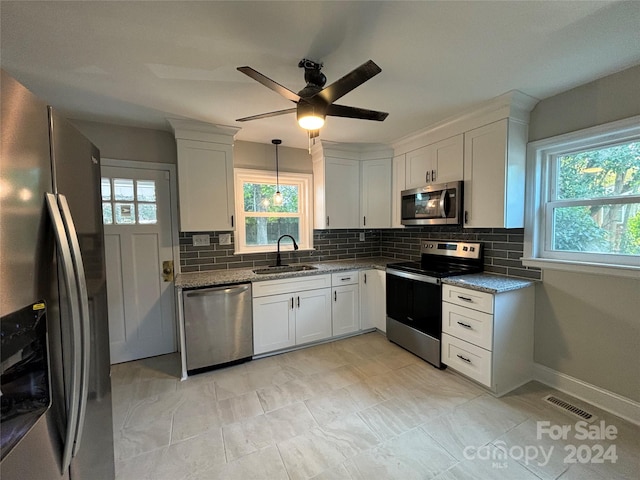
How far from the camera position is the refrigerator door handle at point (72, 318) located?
828mm

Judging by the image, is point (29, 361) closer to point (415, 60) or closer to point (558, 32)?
point (415, 60)

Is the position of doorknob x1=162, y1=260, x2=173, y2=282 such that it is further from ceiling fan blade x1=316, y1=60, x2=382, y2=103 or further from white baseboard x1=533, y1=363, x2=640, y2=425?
white baseboard x1=533, y1=363, x2=640, y2=425

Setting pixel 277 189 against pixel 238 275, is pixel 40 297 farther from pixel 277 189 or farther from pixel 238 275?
pixel 277 189

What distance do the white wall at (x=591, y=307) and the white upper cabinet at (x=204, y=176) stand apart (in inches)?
113

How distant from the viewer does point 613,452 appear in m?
1.62

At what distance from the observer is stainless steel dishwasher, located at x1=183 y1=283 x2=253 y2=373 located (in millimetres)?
2471

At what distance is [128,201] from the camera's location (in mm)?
2736

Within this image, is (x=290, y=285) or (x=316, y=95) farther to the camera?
(x=290, y=285)

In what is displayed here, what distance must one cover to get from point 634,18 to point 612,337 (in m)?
1.99

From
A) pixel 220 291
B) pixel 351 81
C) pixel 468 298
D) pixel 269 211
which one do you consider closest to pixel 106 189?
pixel 220 291

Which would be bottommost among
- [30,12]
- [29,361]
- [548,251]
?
[29,361]

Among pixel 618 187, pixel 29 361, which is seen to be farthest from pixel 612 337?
pixel 29 361

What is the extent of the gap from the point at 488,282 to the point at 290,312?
6.22 ft

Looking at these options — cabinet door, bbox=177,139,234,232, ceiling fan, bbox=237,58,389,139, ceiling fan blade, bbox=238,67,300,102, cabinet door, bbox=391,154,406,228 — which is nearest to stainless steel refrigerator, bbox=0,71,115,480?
ceiling fan blade, bbox=238,67,300,102
